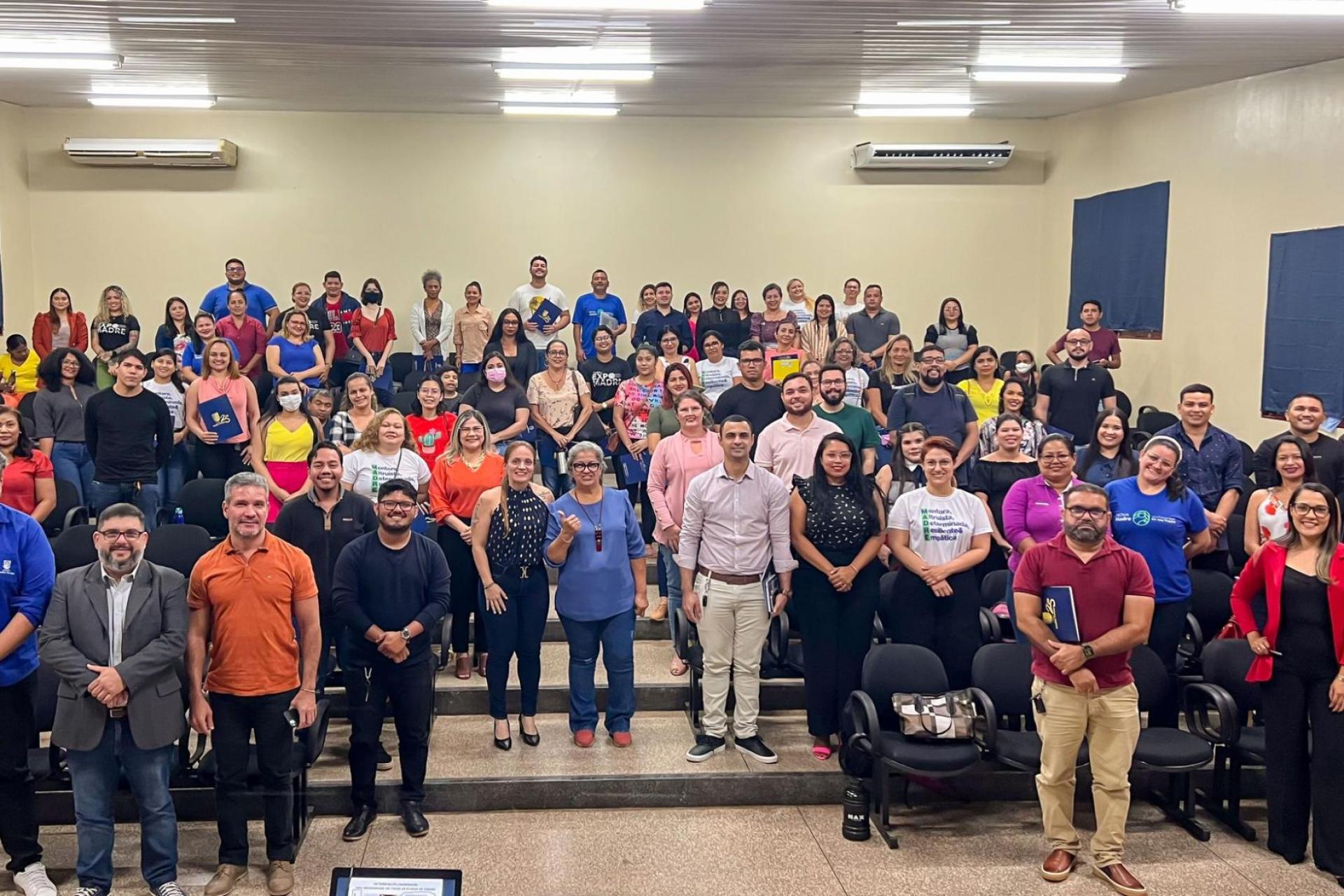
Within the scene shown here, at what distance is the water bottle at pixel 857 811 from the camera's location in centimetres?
515

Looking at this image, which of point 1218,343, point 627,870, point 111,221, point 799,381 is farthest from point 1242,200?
point 111,221

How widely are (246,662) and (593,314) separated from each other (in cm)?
686

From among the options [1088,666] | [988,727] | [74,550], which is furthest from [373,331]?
[1088,666]

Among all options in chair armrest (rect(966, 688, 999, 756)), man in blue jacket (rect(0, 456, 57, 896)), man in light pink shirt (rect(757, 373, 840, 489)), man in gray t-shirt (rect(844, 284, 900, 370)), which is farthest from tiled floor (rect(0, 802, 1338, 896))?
man in gray t-shirt (rect(844, 284, 900, 370))

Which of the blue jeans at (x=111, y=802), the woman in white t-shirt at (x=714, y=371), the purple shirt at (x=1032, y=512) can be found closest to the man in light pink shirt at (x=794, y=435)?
the purple shirt at (x=1032, y=512)

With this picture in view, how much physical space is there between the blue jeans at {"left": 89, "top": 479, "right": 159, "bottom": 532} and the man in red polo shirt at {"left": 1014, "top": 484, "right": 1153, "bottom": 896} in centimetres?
542

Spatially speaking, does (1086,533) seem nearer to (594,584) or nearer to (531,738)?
(594,584)

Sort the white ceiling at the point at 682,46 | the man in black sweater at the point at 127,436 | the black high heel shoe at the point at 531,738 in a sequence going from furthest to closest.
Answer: the white ceiling at the point at 682,46, the man in black sweater at the point at 127,436, the black high heel shoe at the point at 531,738

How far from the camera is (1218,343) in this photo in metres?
9.91

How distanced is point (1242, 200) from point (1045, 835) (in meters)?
6.66

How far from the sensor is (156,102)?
11.1 m

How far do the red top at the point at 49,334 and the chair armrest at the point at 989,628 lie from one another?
827cm

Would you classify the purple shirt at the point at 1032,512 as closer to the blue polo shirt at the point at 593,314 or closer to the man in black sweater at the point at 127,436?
the man in black sweater at the point at 127,436

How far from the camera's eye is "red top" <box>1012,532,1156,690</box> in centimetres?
464
